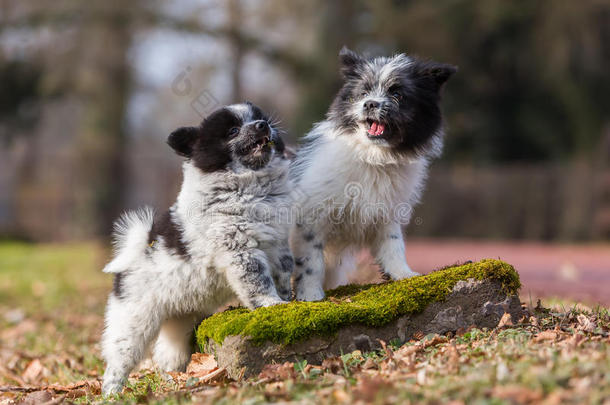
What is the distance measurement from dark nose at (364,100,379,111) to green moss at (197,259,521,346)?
142 cm

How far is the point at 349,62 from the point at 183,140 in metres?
1.68

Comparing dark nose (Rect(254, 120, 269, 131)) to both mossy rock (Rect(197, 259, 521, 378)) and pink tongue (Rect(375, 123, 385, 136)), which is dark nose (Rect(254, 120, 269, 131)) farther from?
mossy rock (Rect(197, 259, 521, 378))

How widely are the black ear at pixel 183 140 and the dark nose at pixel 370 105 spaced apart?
1.38m

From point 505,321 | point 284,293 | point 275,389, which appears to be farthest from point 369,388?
point 284,293

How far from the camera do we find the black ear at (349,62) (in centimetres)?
576

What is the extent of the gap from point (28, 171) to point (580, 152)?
1958 cm

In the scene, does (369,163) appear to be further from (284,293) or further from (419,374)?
(419,374)

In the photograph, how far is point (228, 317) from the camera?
15.6 feet

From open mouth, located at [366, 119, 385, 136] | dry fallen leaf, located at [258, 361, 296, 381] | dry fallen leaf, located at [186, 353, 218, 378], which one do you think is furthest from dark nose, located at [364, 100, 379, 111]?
dry fallen leaf, located at [186, 353, 218, 378]

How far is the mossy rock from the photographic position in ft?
14.6

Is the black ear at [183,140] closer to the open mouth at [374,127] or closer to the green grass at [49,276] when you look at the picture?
the open mouth at [374,127]

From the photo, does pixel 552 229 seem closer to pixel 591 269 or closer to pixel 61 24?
pixel 591 269

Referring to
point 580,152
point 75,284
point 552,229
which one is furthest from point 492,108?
point 75,284

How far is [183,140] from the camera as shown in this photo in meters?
5.20
